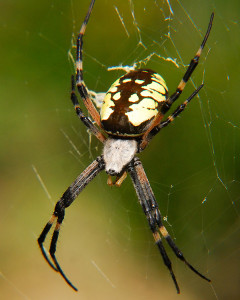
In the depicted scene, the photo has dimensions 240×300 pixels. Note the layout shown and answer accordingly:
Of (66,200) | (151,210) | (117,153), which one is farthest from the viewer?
(66,200)

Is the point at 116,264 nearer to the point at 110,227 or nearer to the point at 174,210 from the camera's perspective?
the point at 110,227

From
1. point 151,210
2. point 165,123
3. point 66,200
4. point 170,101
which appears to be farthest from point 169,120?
point 66,200

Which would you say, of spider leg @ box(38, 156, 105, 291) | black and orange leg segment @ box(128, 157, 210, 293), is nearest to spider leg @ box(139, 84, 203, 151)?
black and orange leg segment @ box(128, 157, 210, 293)

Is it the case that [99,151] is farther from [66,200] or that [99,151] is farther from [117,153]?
[117,153]

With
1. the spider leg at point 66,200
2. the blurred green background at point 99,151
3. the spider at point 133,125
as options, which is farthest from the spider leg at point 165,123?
the blurred green background at point 99,151

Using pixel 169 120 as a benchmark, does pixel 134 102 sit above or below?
above

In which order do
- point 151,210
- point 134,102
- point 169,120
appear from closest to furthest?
point 134,102 < point 169,120 < point 151,210

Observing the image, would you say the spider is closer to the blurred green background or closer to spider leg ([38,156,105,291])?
spider leg ([38,156,105,291])

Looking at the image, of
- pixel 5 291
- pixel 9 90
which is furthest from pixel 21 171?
pixel 5 291
